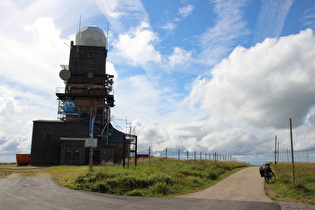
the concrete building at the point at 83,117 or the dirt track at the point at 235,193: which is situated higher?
the concrete building at the point at 83,117

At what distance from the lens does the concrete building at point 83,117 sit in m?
40.4

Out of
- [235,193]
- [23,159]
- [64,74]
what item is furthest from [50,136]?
[235,193]

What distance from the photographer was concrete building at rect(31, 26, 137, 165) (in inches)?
1590

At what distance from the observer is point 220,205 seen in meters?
11.3

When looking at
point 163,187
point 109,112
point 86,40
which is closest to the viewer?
point 163,187

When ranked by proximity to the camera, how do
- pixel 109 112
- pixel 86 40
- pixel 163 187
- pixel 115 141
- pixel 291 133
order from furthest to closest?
pixel 86 40
pixel 109 112
pixel 115 141
pixel 291 133
pixel 163 187

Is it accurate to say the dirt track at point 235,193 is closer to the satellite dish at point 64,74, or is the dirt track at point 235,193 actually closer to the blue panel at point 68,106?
the blue panel at point 68,106

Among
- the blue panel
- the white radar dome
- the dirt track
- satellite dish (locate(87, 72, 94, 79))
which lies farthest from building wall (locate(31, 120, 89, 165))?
the dirt track

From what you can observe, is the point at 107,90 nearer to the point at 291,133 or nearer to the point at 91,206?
the point at 291,133

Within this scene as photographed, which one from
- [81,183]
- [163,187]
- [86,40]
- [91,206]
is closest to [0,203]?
[91,206]

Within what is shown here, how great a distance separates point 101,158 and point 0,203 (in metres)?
29.3

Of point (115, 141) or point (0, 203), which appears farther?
point (115, 141)

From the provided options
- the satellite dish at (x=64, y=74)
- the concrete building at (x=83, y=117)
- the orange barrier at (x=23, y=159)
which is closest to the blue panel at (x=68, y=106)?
the concrete building at (x=83, y=117)

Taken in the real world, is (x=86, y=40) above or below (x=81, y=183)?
above
